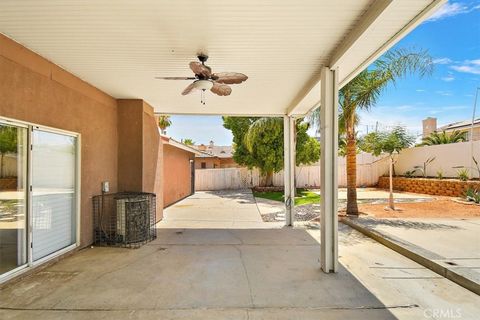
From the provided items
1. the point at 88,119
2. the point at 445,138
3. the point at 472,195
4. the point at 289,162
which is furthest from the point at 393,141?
the point at 445,138

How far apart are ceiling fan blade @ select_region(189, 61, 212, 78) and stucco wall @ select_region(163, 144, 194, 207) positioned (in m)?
7.85

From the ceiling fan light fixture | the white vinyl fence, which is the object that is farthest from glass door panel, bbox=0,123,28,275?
the white vinyl fence

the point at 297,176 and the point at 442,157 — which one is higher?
the point at 442,157

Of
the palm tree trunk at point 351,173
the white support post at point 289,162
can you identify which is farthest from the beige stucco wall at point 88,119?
the palm tree trunk at point 351,173

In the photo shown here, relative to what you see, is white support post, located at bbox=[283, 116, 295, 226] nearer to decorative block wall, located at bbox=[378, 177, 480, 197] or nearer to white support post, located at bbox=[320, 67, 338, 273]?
white support post, located at bbox=[320, 67, 338, 273]

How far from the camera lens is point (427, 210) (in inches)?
386

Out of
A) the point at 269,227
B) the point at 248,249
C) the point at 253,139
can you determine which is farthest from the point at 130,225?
the point at 253,139

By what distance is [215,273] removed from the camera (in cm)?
425

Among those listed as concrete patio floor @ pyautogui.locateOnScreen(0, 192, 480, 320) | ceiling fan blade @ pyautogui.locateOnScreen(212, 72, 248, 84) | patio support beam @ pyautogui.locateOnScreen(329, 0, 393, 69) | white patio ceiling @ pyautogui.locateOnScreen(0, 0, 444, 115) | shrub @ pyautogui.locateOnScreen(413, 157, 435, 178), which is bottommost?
concrete patio floor @ pyautogui.locateOnScreen(0, 192, 480, 320)

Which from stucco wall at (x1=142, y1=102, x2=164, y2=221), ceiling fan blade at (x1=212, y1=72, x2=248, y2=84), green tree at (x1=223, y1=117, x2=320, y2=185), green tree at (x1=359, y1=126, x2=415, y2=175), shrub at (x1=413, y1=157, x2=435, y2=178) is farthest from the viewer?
green tree at (x1=223, y1=117, x2=320, y2=185)

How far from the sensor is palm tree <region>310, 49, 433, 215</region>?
6293 mm

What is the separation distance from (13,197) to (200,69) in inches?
130

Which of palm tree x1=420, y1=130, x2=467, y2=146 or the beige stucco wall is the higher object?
palm tree x1=420, y1=130, x2=467, y2=146

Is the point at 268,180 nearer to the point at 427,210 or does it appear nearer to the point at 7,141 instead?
the point at 427,210
